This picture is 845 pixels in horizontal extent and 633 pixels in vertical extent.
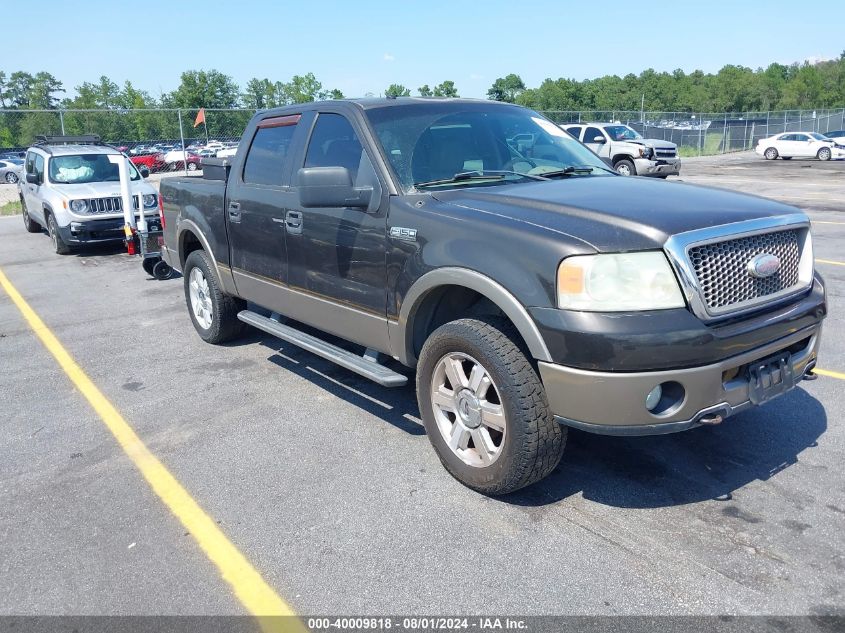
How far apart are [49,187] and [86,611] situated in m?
11.1

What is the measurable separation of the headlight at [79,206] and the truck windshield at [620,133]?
17.2 meters

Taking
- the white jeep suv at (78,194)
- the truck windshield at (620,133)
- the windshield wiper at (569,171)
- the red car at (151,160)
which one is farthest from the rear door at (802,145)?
the windshield wiper at (569,171)

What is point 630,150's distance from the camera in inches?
881

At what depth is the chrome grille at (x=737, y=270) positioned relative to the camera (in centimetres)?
311

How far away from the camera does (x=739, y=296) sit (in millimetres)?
3227

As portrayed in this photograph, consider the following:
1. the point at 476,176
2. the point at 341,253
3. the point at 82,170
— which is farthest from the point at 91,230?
the point at 476,176

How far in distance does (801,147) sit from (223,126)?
27432 millimetres

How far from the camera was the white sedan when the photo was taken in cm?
3414

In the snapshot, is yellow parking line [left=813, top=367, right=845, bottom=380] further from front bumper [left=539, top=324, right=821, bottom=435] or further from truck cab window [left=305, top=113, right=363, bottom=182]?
truck cab window [left=305, top=113, right=363, bottom=182]

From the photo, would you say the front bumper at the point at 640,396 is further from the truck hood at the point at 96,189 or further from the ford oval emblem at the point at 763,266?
the truck hood at the point at 96,189

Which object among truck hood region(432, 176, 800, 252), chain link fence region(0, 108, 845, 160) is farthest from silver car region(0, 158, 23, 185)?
truck hood region(432, 176, 800, 252)

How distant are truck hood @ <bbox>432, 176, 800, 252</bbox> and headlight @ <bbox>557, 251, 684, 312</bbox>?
2.4 inches

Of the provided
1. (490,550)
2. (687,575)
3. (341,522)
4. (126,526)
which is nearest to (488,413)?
(490,550)

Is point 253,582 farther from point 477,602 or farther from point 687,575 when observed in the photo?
point 687,575
